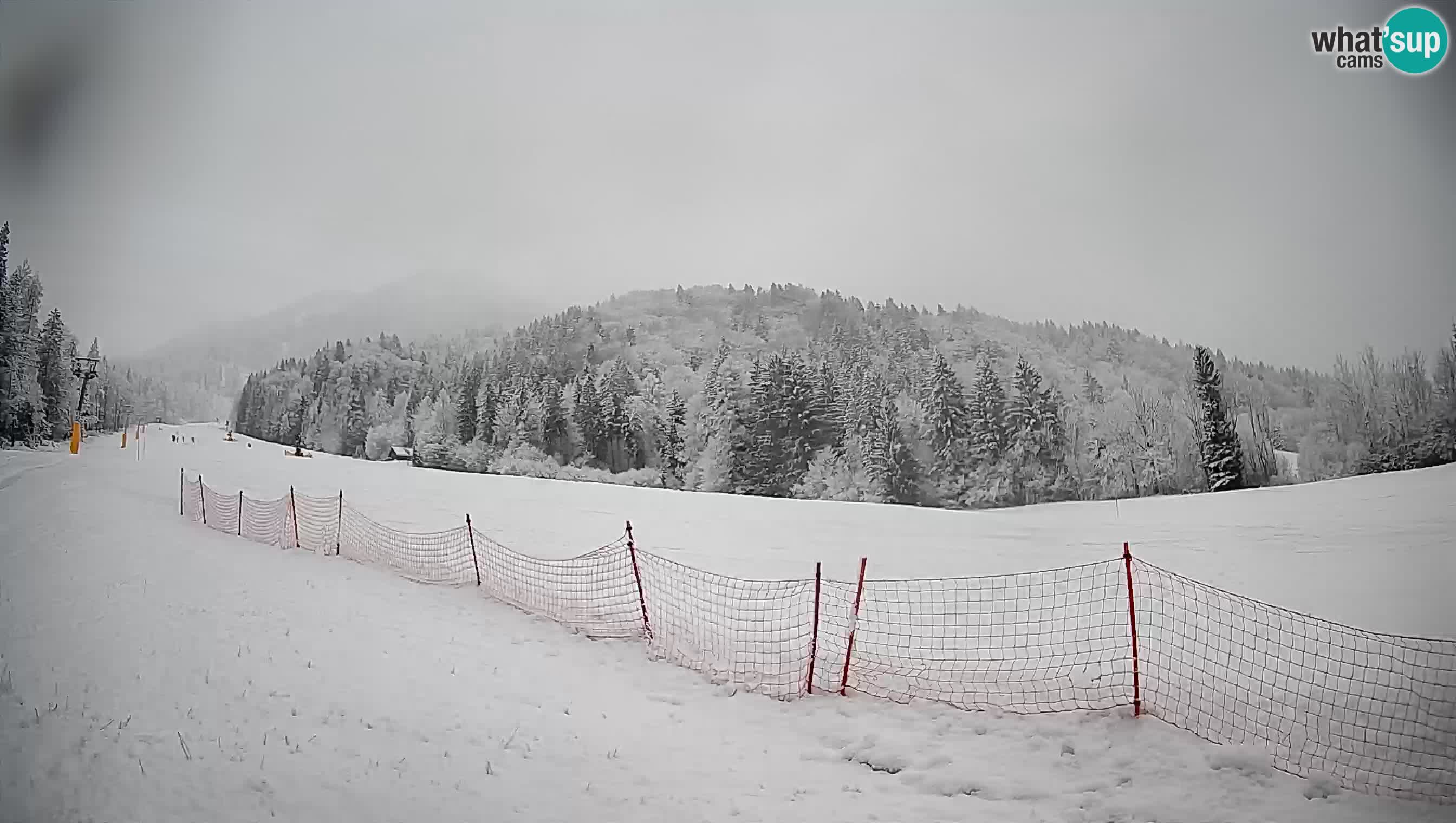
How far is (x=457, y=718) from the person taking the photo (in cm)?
294

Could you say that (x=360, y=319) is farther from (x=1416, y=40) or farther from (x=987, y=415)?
(x=987, y=415)

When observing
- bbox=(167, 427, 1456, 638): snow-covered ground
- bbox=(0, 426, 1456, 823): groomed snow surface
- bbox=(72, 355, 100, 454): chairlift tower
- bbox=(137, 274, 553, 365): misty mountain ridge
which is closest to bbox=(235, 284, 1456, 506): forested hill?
bbox=(137, 274, 553, 365): misty mountain ridge

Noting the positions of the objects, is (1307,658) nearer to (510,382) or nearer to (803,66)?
(803,66)

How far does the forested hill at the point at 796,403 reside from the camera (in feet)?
36.2

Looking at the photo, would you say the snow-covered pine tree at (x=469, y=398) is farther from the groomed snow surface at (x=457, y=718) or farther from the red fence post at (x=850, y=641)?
the red fence post at (x=850, y=641)

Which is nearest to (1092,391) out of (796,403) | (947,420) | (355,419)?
(947,420)

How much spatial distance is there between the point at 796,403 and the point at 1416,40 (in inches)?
556

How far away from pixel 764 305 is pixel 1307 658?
14.5m

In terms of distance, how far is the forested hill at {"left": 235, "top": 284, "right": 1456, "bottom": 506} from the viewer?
435 inches

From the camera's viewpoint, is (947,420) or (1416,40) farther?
(947,420)

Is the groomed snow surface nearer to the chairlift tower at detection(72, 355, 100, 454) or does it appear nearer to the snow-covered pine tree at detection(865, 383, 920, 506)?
the chairlift tower at detection(72, 355, 100, 454)

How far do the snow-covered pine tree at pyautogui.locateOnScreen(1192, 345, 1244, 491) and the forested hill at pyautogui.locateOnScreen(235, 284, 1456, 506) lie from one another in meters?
0.04

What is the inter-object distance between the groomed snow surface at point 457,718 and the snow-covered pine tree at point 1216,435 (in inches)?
175

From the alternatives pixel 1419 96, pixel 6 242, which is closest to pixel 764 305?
pixel 1419 96
